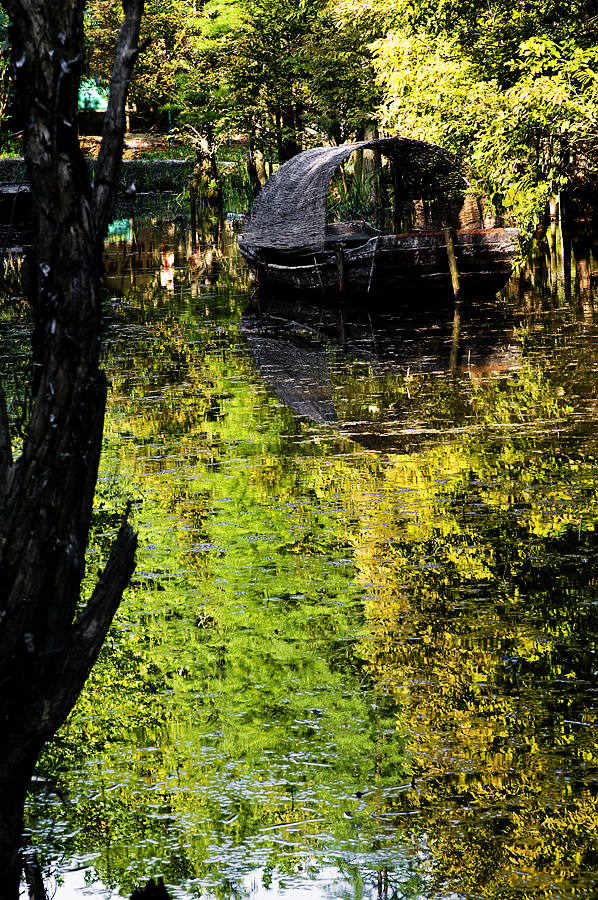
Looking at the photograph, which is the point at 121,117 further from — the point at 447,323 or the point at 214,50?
the point at 214,50

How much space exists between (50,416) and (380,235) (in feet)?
78.8

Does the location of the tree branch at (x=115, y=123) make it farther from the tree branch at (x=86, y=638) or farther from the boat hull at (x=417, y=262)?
the boat hull at (x=417, y=262)

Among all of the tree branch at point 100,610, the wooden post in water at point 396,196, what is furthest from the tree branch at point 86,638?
the wooden post in water at point 396,196

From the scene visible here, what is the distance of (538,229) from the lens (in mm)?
30938

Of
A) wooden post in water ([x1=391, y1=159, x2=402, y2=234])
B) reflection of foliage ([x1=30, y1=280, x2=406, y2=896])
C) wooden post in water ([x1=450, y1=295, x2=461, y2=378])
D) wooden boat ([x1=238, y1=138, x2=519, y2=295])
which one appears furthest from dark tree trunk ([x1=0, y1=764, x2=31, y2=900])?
wooden post in water ([x1=391, y1=159, x2=402, y2=234])

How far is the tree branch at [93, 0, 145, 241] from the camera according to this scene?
423 centimetres

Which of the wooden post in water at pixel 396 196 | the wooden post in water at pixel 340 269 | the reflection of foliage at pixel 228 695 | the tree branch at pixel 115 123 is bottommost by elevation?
the reflection of foliage at pixel 228 695

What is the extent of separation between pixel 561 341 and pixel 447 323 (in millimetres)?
4156

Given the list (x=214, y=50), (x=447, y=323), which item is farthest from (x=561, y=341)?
(x=214, y=50)

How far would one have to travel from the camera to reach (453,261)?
24156 mm

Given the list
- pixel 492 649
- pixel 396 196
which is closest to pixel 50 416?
pixel 492 649

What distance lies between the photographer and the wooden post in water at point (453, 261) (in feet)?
78.2

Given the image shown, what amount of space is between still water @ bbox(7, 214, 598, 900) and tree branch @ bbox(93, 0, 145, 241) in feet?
9.04

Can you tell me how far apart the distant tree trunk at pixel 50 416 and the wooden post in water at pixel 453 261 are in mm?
20122
